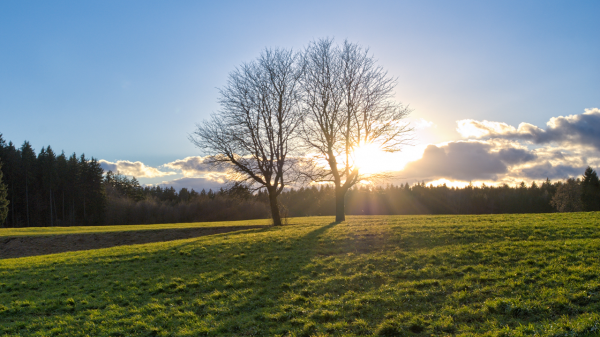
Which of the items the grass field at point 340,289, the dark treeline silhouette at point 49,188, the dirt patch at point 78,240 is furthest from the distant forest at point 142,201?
the grass field at point 340,289

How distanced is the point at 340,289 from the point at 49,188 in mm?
85683

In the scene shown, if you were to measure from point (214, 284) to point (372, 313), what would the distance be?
6.88 m

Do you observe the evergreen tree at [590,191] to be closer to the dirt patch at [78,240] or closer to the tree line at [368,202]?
the tree line at [368,202]

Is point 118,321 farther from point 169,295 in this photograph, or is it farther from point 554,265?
point 554,265

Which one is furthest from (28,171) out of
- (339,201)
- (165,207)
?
(339,201)

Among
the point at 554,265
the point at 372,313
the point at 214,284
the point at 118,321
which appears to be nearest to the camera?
the point at 372,313

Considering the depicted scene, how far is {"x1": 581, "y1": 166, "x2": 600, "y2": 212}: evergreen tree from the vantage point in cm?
6581

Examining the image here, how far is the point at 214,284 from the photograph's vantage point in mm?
13016

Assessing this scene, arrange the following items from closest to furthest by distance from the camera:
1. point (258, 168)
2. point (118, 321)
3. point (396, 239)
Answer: point (118, 321) < point (396, 239) < point (258, 168)

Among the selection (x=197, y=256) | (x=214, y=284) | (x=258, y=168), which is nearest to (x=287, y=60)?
(x=258, y=168)

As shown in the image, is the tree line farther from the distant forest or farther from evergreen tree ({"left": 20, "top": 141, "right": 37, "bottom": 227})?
evergreen tree ({"left": 20, "top": 141, "right": 37, "bottom": 227})

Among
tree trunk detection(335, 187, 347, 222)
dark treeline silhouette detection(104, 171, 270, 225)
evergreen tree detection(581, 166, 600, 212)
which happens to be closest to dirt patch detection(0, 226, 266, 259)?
tree trunk detection(335, 187, 347, 222)

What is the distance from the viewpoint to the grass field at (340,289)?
8172mm

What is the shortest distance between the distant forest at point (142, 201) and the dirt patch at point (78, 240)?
8730mm
